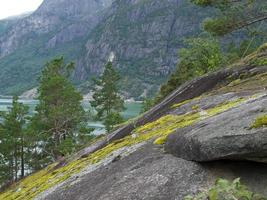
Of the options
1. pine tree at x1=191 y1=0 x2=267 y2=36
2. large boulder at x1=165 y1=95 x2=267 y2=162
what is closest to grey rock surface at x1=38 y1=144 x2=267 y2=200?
large boulder at x1=165 y1=95 x2=267 y2=162

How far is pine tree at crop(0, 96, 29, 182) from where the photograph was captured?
205 feet

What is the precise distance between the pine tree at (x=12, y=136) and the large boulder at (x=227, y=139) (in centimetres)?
5269

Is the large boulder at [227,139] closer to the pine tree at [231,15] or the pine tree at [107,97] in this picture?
the pine tree at [231,15]

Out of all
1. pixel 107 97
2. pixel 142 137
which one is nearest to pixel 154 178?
pixel 142 137

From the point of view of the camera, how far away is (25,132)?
58.8 meters

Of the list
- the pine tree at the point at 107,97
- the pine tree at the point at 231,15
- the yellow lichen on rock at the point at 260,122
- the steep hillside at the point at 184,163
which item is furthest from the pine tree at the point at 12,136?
the yellow lichen on rock at the point at 260,122

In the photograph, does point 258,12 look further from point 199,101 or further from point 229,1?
point 199,101

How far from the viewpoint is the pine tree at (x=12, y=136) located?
6244cm

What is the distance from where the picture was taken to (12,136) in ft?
207

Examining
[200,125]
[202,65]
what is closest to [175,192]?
[200,125]

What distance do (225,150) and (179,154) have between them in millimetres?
2157

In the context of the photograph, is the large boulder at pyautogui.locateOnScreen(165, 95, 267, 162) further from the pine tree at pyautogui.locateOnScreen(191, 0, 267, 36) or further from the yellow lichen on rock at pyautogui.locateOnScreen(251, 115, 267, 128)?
the pine tree at pyautogui.locateOnScreen(191, 0, 267, 36)

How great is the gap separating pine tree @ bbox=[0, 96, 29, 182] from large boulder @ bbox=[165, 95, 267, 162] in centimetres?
5269

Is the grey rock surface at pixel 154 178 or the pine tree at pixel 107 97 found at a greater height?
the pine tree at pixel 107 97
